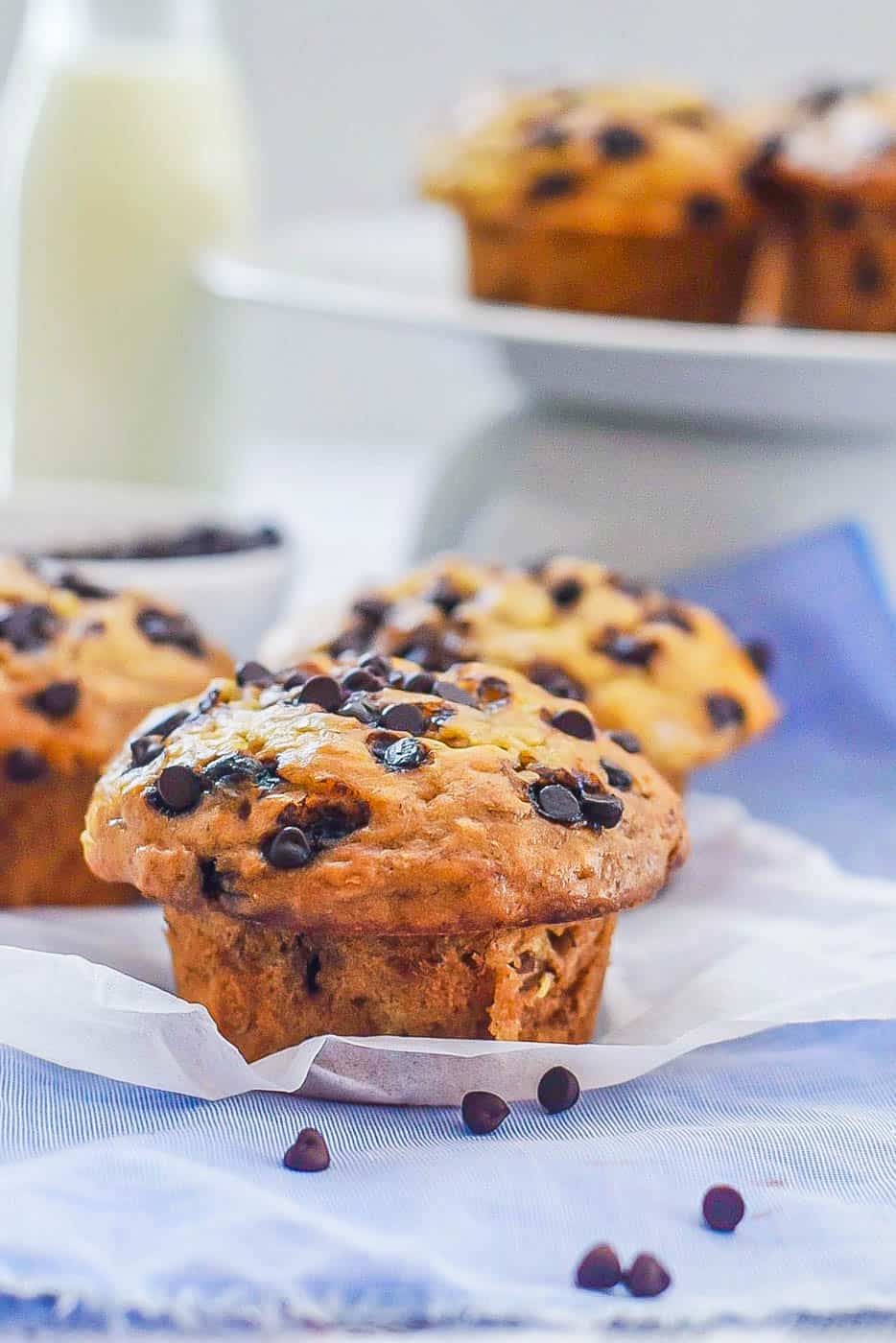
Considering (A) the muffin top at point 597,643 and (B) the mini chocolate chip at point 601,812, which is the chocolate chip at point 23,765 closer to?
(A) the muffin top at point 597,643

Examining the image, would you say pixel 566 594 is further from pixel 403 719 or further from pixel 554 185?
pixel 554 185

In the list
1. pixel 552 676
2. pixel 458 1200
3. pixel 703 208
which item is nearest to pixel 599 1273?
pixel 458 1200

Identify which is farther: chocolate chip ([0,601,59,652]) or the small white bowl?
the small white bowl

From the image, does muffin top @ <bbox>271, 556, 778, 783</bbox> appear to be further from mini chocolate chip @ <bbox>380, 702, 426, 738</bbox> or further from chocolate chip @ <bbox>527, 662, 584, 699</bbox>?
mini chocolate chip @ <bbox>380, 702, 426, 738</bbox>

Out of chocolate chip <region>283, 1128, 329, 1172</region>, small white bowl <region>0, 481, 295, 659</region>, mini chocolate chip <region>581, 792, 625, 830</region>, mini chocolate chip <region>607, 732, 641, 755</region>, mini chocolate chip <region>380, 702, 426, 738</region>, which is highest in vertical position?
mini chocolate chip <region>380, 702, 426, 738</region>

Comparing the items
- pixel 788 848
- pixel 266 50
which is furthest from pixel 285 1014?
pixel 266 50

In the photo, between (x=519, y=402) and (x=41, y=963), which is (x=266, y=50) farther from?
(x=41, y=963)

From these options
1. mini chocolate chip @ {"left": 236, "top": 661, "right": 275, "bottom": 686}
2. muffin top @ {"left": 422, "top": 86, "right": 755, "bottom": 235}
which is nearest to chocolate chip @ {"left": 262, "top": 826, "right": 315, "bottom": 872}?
mini chocolate chip @ {"left": 236, "top": 661, "right": 275, "bottom": 686}
